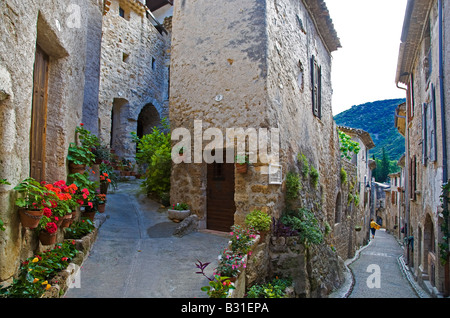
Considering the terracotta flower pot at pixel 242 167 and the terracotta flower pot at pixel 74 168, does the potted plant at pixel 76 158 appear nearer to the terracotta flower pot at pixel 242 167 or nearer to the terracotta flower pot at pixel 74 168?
the terracotta flower pot at pixel 74 168

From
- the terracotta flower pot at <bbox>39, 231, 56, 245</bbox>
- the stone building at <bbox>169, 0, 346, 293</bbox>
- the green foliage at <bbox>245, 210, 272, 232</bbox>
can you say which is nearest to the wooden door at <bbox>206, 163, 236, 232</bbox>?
the stone building at <bbox>169, 0, 346, 293</bbox>

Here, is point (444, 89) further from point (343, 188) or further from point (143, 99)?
point (143, 99)

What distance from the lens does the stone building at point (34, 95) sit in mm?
2602

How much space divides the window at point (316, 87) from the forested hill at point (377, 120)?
55.0 meters

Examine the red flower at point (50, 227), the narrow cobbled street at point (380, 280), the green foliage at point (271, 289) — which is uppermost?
the red flower at point (50, 227)

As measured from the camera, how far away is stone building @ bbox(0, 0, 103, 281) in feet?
8.54

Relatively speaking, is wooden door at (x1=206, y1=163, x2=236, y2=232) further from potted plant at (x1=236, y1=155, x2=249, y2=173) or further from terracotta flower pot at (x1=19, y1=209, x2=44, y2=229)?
terracotta flower pot at (x1=19, y1=209, x2=44, y2=229)

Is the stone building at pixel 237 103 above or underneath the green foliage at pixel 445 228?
above

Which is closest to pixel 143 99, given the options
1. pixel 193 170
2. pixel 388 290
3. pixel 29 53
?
pixel 193 170

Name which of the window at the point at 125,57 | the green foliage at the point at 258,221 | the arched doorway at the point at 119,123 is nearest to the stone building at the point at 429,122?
the green foliage at the point at 258,221

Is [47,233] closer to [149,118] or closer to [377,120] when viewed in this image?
[149,118]

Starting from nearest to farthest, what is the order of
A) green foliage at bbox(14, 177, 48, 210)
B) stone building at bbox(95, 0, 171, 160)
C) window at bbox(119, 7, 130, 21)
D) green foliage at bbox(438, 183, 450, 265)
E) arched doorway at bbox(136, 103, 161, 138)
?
green foliage at bbox(14, 177, 48, 210) < green foliage at bbox(438, 183, 450, 265) < stone building at bbox(95, 0, 171, 160) < window at bbox(119, 7, 130, 21) < arched doorway at bbox(136, 103, 161, 138)

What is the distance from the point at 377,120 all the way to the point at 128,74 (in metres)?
71.5

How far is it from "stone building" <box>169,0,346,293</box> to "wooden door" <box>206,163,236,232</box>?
24mm
